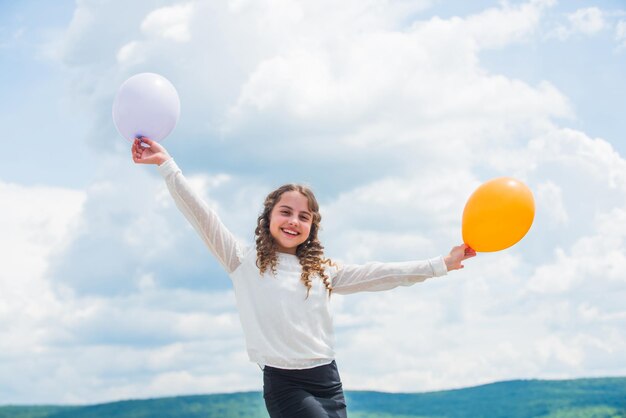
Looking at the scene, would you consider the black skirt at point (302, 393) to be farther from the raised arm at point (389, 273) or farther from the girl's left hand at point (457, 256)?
the girl's left hand at point (457, 256)

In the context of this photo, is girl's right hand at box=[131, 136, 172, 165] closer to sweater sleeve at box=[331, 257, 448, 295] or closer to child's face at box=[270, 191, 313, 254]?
child's face at box=[270, 191, 313, 254]

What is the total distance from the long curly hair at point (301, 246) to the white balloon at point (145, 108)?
0.82m

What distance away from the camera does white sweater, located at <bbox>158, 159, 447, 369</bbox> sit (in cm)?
378

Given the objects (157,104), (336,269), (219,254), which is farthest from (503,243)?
(157,104)

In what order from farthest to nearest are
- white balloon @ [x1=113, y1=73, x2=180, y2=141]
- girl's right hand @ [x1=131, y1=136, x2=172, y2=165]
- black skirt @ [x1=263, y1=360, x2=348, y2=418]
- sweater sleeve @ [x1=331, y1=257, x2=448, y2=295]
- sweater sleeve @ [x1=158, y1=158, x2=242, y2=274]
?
white balloon @ [x1=113, y1=73, x2=180, y2=141]
sweater sleeve @ [x1=331, y1=257, x2=448, y2=295]
girl's right hand @ [x1=131, y1=136, x2=172, y2=165]
sweater sleeve @ [x1=158, y1=158, x2=242, y2=274]
black skirt @ [x1=263, y1=360, x2=348, y2=418]

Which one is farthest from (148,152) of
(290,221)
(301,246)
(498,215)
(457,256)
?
(498,215)

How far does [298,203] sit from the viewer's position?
4.09 meters

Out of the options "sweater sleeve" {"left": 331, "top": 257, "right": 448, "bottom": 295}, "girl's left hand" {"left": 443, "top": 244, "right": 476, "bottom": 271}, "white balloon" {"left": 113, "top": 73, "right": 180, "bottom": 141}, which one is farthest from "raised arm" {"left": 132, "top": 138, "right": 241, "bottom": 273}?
"girl's left hand" {"left": 443, "top": 244, "right": 476, "bottom": 271}

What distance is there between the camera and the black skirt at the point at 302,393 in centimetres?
369

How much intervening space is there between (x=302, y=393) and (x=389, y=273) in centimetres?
91

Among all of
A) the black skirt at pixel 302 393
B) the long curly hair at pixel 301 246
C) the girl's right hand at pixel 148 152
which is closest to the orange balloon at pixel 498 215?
the long curly hair at pixel 301 246

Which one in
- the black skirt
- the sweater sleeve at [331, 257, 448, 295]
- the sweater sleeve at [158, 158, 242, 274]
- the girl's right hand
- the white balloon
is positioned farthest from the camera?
the white balloon

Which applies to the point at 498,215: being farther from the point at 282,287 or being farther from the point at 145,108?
the point at 145,108

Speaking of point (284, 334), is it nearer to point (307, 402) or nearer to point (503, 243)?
point (307, 402)
